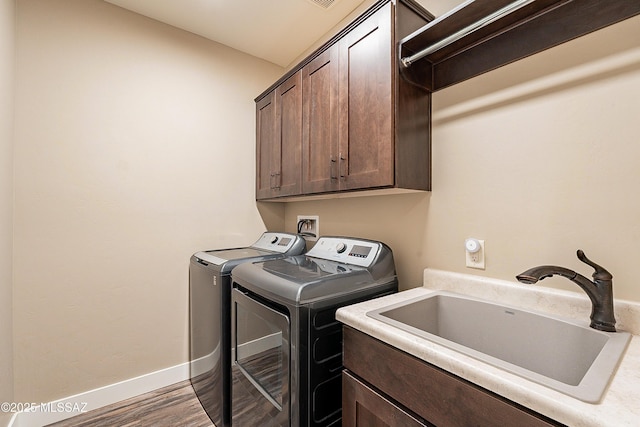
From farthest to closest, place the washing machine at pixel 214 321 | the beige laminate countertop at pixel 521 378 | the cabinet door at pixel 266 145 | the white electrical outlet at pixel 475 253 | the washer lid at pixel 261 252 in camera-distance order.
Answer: the cabinet door at pixel 266 145 < the washer lid at pixel 261 252 < the washing machine at pixel 214 321 < the white electrical outlet at pixel 475 253 < the beige laminate countertop at pixel 521 378

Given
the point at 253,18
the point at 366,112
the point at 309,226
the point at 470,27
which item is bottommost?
the point at 309,226

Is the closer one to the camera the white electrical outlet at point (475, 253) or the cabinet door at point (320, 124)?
the white electrical outlet at point (475, 253)

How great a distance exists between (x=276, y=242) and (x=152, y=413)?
4.27ft

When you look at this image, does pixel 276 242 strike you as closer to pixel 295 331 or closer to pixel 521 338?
pixel 295 331

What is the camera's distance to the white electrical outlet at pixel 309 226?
7.28 ft

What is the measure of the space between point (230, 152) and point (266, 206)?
1.79ft

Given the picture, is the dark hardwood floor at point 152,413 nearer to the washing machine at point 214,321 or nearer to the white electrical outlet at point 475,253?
the washing machine at point 214,321

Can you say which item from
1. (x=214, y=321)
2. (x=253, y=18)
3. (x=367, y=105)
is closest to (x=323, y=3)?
(x=253, y=18)

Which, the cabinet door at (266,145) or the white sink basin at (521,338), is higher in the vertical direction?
the cabinet door at (266,145)

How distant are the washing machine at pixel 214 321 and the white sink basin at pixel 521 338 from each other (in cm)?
95

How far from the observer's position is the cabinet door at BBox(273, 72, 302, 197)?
1874mm

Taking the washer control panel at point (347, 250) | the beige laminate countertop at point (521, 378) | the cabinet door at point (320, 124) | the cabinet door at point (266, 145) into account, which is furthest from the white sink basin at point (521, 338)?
the cabinet door at point (266, 145)

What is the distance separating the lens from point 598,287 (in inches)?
34.1

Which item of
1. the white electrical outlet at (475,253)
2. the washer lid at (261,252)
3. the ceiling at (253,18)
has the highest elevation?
the ceiling at (253,18)
